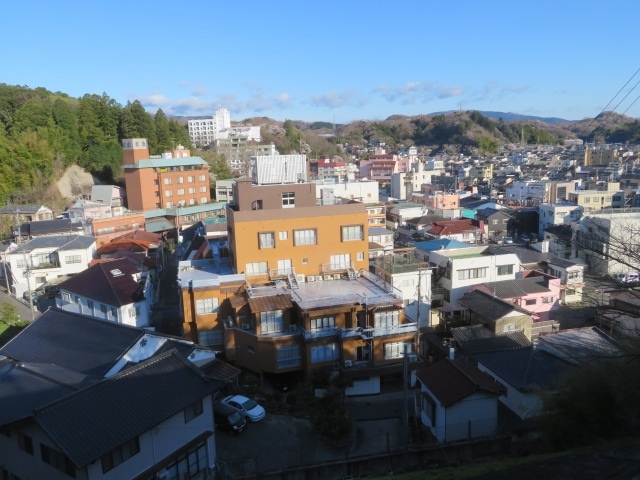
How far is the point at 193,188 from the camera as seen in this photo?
112 feet

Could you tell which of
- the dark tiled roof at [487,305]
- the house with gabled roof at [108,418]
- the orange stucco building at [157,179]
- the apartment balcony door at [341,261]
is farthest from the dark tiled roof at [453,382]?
the orange stucco building at [157,179]

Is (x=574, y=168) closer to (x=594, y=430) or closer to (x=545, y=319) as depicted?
(x=545, y=319)

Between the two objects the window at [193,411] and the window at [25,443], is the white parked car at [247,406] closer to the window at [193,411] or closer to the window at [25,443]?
the window at [193,411]

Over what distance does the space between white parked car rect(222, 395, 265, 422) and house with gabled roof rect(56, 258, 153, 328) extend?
5.88 m

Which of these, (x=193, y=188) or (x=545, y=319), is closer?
(x=545, y=319)

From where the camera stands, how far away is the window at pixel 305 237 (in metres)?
14.5

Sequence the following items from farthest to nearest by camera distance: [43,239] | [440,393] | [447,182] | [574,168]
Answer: [574,168] → [447,182] → [43,239] → [440,393]

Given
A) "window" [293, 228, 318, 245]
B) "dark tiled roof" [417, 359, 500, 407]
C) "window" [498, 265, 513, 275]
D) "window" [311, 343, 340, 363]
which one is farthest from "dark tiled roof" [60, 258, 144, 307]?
"window" [498, 265, 513, 275]

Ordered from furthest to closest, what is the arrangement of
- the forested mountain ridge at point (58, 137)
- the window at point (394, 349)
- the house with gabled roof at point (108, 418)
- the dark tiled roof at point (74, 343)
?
the forested mountain ridge at point (58, 137)
the window at point (394, 349)
the dark tiled roof at point (74, 343)
the house with gabled roof at point (108, 418)

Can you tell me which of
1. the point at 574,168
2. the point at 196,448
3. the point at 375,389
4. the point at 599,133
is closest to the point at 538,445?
the point at 375,389

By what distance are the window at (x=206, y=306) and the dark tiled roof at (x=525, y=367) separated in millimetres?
7024

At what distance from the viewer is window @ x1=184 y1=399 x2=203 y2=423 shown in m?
8.27

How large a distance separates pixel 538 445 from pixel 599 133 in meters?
103

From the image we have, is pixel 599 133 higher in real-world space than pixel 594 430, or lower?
higher
